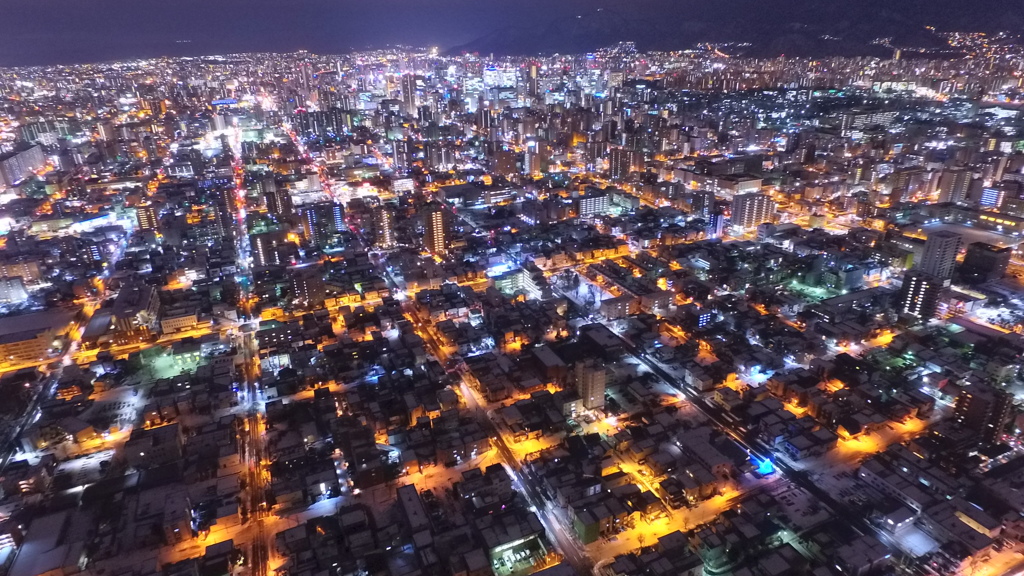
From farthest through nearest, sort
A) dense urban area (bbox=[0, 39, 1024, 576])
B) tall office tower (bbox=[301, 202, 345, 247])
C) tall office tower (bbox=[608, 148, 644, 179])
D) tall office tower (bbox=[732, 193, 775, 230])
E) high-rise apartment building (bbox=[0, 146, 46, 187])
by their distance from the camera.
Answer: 1. high-rise apartment building (bbox=[0, 146, 46, 187])
2. tall office tower (bbox=[608, 148, 644, 179])
3. tall office tower (bbox=[732, 193, 775, 230])
4. tall office tower (bbox=[301, 202, 345, 247])
5. dense urban area (bbox=[0, 39, 1024, 576])

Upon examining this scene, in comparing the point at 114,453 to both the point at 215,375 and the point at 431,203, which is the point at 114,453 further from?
the point at 431,203

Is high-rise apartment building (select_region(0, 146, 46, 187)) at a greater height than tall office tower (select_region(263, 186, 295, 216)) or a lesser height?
greater

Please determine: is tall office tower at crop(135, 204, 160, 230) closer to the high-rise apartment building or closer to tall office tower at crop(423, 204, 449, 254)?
tall office tower at crop(423, 204, 449, 254)

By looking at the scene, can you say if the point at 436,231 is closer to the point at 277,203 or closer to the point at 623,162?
the point at 277,203

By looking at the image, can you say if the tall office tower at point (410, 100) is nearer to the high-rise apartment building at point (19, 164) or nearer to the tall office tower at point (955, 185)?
Answer: the high-rise apartment building at point (19, 164)

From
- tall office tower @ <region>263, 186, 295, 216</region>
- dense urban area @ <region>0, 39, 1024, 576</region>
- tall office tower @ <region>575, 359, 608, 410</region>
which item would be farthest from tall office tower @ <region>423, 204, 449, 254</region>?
tall office tower @ <region>575, 359, 608, 410</region>

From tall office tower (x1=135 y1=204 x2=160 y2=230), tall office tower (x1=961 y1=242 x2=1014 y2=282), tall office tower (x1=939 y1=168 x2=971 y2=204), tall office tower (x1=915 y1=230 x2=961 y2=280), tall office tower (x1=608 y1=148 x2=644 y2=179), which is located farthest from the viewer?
tall office tower (x1=608 y1=148 x2=644 y2=179)

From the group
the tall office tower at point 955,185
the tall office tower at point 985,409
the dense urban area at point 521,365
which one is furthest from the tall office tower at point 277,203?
the tall office tower at point 955,185
